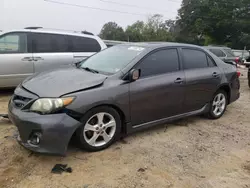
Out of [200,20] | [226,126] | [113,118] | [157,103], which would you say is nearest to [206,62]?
Result: [226,126]

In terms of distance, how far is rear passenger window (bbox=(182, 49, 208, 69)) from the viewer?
4.39 m

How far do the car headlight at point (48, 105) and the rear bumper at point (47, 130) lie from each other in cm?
7

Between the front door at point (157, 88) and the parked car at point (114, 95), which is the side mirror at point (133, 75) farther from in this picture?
the front door at point (157, 88)

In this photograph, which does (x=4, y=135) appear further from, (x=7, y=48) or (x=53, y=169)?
(x=7, y=48)

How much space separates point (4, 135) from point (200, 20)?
150ft

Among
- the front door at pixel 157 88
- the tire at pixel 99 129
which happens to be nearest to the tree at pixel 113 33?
the front door at pixel 157 88

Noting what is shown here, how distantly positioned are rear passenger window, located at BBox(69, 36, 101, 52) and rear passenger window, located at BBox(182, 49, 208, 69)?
10.8 feet

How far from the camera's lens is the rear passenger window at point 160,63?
12.4 feet

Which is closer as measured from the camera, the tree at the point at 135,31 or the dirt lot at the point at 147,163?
the dirt lot at the point at 147,163

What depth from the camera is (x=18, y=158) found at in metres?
3.09

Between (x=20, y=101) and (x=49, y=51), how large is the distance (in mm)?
3419

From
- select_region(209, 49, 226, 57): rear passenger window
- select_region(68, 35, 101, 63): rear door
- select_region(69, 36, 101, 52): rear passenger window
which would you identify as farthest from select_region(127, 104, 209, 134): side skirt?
select_region(209, 49, 226, 57): rear passenger window

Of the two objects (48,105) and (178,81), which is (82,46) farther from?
(48,105)

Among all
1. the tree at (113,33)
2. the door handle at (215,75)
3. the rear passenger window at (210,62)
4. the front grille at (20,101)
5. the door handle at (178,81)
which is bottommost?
the front grille at (20,101)
